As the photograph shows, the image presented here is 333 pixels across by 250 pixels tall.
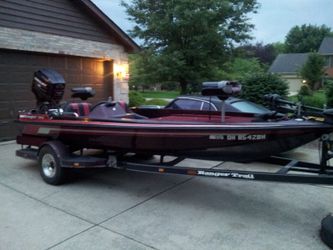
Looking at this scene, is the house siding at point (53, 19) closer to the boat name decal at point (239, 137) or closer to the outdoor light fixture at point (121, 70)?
the outdoor light fixture at point (121, 70)

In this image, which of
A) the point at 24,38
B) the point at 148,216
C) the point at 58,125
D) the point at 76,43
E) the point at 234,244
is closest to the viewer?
the point at 234,244

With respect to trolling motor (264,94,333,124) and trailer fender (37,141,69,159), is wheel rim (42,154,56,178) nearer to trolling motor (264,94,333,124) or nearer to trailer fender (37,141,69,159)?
trailer fender (37,141,69,159)

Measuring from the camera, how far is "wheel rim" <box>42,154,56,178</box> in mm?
5074

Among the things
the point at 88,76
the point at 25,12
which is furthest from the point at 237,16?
the point at 25,12

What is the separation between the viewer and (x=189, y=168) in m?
4.09

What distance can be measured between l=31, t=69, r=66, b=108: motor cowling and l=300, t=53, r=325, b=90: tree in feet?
95.5

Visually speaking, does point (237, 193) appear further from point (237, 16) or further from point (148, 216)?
point (237, 16)

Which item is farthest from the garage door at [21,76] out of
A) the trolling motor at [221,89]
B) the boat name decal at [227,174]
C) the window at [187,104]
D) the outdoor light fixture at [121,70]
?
the boat name decal at [227,174]

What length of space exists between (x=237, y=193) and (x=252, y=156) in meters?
0.92

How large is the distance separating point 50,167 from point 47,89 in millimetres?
1379

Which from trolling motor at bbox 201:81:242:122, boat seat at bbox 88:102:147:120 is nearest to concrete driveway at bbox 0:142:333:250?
boat seat at bbox 88:102:147:120

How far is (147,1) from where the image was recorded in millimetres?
14594

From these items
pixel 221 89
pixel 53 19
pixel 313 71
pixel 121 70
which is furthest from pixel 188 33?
pixel 313 71

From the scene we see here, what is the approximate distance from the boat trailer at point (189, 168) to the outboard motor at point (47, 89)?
817 millimetres
